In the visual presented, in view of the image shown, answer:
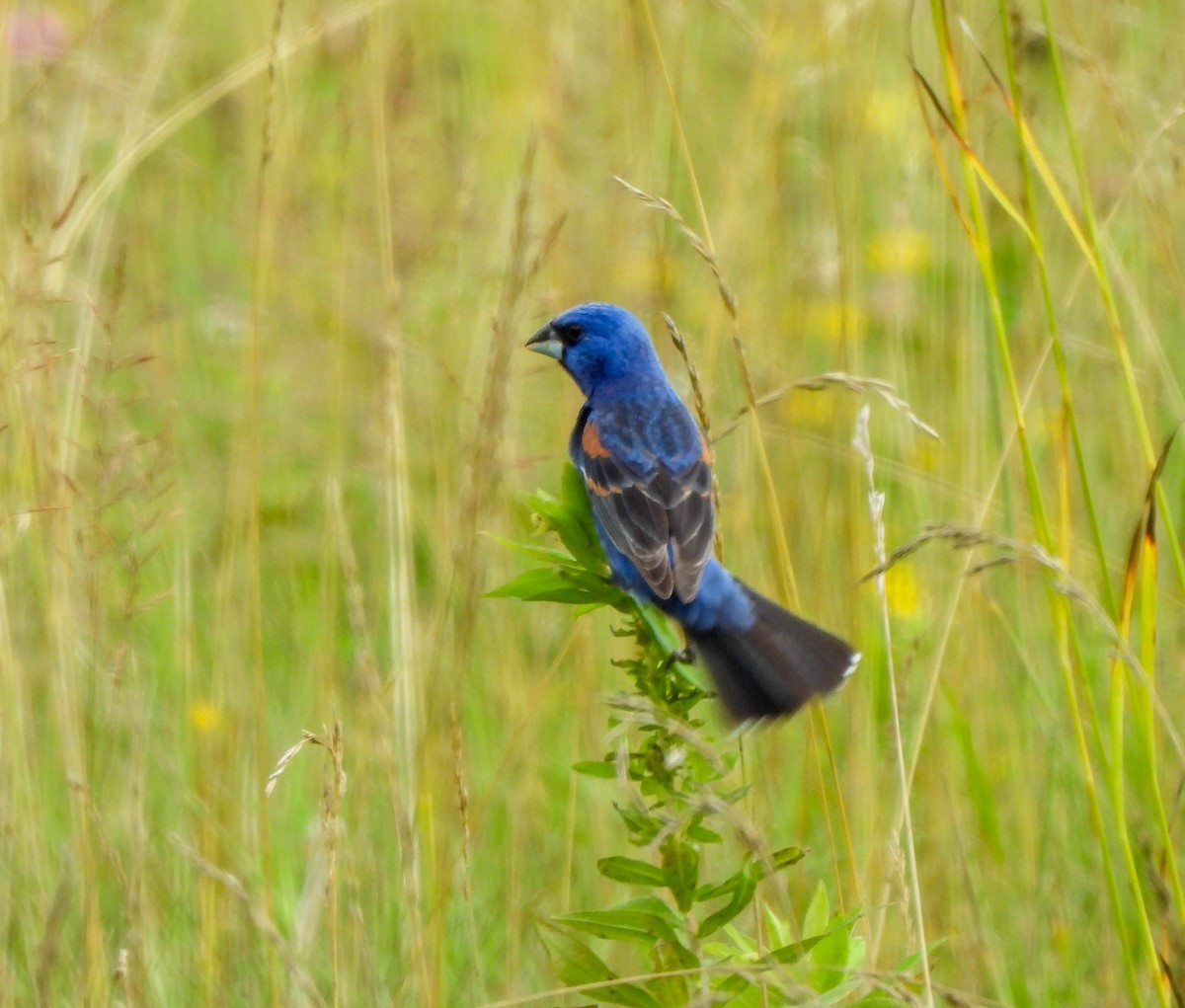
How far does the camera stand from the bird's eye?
2.92 metres

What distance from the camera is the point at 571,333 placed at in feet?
9.68

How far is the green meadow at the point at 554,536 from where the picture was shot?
204 centimetres

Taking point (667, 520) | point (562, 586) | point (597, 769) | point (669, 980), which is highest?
point (667, 520)

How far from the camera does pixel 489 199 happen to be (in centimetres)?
477

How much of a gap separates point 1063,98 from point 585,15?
98.6 inches

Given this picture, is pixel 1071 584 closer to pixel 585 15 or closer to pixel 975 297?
pixel 975 297

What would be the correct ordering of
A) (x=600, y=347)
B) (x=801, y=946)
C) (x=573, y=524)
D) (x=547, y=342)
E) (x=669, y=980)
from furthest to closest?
(x=547, y=342), (x=600, y=347), (x=573, y=524), (x=669, y=980), (x=801, y=946)

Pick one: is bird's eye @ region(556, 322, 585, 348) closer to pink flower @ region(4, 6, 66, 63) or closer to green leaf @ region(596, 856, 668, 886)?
pink flower @ region(4, 6, 66, 63)

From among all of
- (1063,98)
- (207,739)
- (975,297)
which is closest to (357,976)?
(207,739)

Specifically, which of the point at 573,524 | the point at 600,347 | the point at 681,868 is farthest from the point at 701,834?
the point at 600,347

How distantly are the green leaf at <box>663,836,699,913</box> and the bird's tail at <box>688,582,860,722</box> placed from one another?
314 millimetres

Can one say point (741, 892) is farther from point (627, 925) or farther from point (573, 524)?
point (573, 524)

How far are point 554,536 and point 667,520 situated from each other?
29 cm

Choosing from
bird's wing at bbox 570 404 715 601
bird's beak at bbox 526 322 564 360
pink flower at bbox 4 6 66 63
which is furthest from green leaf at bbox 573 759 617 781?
pink flower at bbox 4 6 66 63
